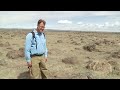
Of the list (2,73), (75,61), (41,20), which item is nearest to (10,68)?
(2,73)

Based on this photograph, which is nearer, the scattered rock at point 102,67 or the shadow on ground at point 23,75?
the shadow on ground at point 23,75

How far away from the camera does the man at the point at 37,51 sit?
20.9 feet

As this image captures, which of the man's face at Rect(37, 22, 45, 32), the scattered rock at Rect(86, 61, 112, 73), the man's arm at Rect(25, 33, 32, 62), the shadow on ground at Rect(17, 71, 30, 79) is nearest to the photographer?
the man's face at Rect(37, 22, 45, 32)

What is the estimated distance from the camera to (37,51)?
6.63m

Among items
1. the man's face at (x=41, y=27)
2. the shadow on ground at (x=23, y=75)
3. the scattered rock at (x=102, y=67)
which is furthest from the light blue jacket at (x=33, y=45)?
the scattered rock at (x=102, y=67)

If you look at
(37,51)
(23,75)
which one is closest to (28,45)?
(37,51)

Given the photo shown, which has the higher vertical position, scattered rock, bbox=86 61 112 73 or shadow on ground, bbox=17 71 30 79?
scattered rock, bbox=86 61 112 73

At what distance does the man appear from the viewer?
6379 millimetres

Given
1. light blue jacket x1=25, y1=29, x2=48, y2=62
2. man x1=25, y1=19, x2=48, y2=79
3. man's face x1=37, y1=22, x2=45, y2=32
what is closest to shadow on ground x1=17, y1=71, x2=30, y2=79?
man x1=25, y1=19, x2=48, y2=79

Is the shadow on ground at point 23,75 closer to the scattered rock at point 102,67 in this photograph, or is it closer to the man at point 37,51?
the man at point 37,51

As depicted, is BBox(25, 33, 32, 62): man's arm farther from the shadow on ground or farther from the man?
the shadow on ground

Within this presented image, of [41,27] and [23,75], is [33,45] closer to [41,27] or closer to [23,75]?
[41,27]
